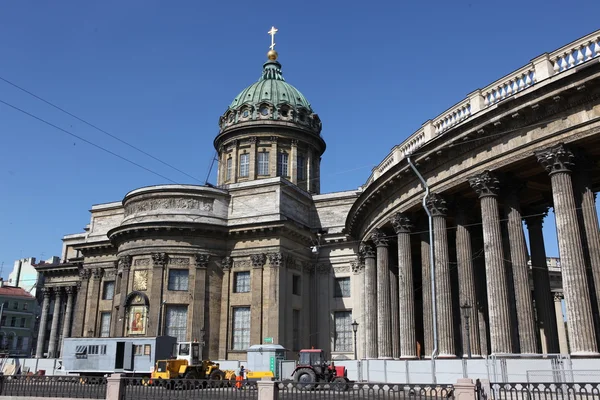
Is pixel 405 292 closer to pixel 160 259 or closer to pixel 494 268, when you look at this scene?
pixel 494 268

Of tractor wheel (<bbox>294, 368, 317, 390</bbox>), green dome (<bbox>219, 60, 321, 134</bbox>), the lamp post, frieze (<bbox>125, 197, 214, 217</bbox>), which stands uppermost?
green dome (<bbox>219, 60, 321, 134</bbox>)

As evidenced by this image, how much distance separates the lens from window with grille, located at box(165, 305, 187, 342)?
40781mm

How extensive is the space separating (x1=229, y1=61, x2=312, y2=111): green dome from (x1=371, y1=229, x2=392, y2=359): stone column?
96.4 feet

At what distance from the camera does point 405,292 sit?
25.3 m

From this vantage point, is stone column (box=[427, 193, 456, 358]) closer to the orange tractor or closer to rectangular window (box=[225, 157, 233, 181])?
the orange tractor

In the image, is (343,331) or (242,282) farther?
(343,331)

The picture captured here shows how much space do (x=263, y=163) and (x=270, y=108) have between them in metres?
5.72

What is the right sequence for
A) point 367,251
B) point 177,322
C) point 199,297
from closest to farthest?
point 367,251 → point 177,322 → point 199,297

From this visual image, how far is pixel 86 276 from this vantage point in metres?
49.9

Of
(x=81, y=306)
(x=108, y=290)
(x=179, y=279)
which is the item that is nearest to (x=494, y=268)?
(x=179, y=279)

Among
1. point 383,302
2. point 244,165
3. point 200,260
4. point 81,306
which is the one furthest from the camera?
point 244,165

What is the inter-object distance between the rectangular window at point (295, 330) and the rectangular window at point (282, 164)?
14626 mm

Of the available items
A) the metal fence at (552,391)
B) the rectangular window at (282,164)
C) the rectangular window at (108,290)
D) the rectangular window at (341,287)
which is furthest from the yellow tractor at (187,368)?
the rectangular window at (282,164)

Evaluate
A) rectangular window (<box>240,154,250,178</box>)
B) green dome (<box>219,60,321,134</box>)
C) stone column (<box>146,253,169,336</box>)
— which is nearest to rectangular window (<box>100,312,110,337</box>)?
stone column (<box>146,253,169,336</box>)
